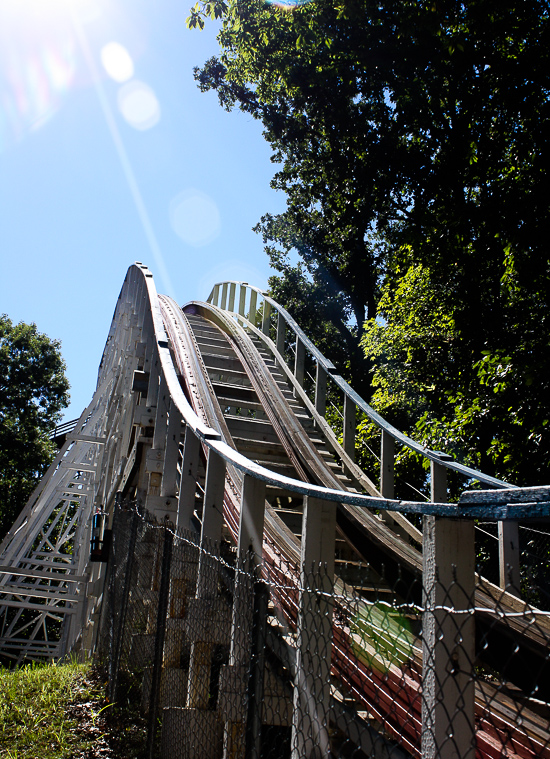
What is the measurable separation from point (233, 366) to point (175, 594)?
23.3ft

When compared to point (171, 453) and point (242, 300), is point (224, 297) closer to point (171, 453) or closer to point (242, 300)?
point (242, 300)

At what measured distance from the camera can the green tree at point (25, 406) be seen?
2820 centimetres

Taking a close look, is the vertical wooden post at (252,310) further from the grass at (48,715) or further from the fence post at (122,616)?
the fence post at (122,616)

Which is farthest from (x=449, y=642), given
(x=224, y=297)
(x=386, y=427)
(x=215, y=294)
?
(x=215, y=294)

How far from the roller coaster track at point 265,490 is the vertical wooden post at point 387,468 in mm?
16

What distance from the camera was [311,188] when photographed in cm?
1886

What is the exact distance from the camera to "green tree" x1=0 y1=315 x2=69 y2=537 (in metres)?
28.2

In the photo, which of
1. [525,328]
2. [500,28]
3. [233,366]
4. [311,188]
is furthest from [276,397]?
[311,188]

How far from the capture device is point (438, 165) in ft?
49.7

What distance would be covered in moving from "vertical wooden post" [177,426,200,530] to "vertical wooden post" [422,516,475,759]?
3.63 m

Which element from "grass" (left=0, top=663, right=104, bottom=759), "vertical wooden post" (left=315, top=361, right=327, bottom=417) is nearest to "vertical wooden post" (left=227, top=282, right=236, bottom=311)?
"vertical wooden post" (left=315, top=361, right=327, bottom=417)

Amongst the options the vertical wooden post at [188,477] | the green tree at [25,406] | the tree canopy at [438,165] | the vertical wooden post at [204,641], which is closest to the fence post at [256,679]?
the vertical wooden post at [204,641]

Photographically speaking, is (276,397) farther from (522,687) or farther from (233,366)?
(522,687)

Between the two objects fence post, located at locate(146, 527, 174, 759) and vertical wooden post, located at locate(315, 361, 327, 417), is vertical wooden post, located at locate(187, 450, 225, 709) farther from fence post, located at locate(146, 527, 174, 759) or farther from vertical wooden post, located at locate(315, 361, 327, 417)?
vertical wooden post, located at locate(315, 361, 327, 417)
